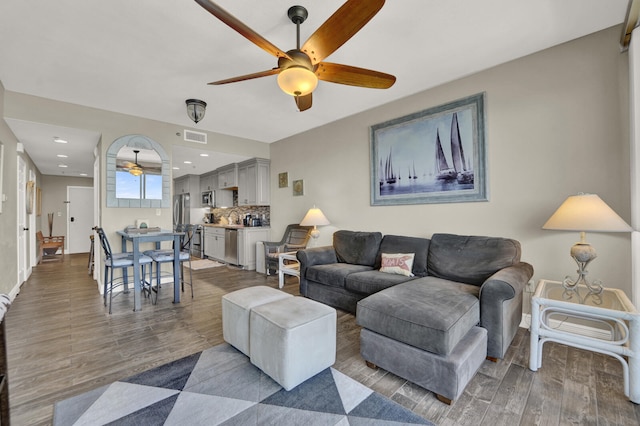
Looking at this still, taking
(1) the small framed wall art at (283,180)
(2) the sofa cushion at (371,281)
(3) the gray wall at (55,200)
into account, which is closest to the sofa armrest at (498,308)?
(2) the sofa cushion at (371,281)

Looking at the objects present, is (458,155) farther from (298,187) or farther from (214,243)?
(214,243)

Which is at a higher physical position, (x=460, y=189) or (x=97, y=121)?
(x=97, y=121)

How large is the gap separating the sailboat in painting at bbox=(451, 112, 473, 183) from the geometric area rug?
242 centimetres

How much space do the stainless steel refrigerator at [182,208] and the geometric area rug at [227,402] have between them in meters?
6.54

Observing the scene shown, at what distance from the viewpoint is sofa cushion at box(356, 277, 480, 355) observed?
5.65ft

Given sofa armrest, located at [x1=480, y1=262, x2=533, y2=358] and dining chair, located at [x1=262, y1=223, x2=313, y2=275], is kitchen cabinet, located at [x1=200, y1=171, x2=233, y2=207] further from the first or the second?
sofa armrest, located at [x1=480, y1=262, x2=533, y2=358]

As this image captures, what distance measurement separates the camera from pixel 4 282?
10.9 feet

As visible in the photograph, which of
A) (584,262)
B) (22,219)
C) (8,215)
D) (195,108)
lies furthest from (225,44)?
(22,219)

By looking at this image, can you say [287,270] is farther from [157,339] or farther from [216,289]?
[157,339]

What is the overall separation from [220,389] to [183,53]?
2.83m

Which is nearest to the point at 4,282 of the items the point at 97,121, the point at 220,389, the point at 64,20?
the point at 97,121

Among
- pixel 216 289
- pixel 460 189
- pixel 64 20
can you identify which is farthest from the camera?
pixel 216 289

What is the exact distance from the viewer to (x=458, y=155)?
3172 mm

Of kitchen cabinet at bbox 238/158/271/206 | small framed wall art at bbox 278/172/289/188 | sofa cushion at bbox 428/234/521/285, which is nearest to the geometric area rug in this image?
sofa cushion at bbox 428/234/521/285
